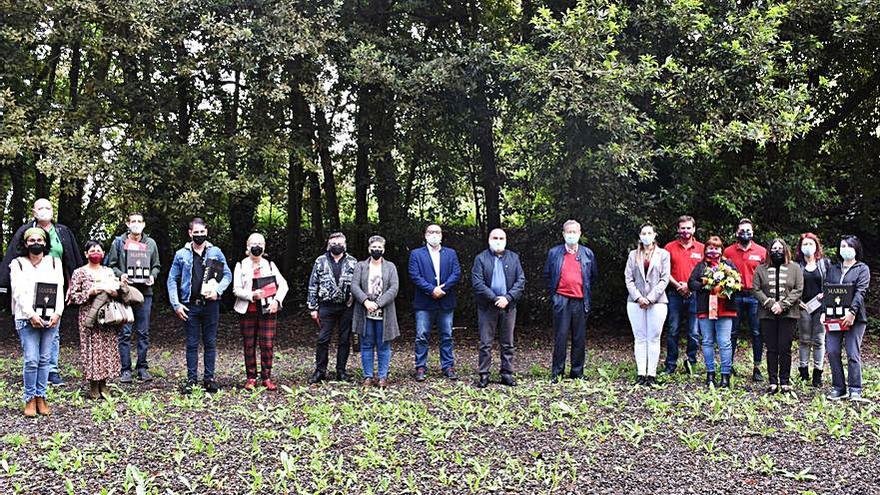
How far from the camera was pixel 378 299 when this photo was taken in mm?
8086

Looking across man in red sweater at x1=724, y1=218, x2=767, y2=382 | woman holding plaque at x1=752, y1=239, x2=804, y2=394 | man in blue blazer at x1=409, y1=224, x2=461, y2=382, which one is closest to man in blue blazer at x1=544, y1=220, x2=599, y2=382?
man in blue blazer at x1=409, y1=224, x2=461, y2=382

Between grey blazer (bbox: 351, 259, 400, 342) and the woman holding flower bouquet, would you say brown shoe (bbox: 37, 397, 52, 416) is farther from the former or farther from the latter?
the woman holding flower bouquet

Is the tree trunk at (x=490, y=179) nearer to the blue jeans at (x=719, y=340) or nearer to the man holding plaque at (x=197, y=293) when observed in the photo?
the blue jeans at (x=719, y=340)

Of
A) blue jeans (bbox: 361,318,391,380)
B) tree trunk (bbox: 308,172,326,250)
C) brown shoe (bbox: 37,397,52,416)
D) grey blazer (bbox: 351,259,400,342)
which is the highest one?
tree trunk (bbox: 308,172,326,250)

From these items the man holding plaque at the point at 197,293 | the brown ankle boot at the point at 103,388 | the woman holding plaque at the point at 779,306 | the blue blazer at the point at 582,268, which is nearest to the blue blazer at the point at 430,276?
the blue blazer at the point at 582,268

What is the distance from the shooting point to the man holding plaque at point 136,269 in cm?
816

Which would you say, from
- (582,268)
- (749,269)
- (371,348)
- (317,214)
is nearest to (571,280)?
(582,268)

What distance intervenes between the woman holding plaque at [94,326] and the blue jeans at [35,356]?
19.3 inches

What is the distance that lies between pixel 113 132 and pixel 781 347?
939cm

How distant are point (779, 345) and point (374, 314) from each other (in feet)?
13.4

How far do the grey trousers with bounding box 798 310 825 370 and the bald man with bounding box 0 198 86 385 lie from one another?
25.0 feet

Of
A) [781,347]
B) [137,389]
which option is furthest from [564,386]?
[137,389]

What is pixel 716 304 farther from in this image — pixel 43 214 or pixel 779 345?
pixel 43 214

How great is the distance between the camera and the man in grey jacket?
8.18m
